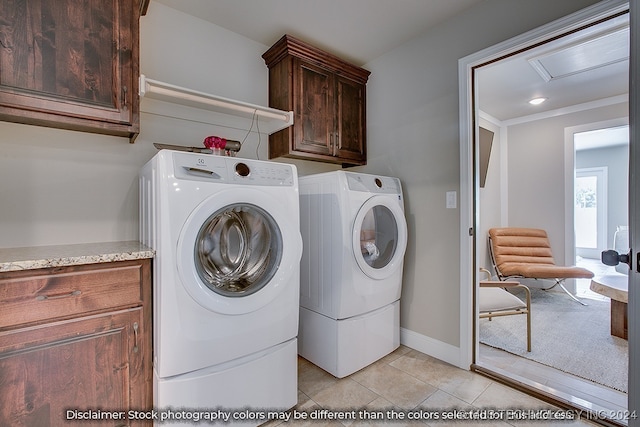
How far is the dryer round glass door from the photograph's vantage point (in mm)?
1993

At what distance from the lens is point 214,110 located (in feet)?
6.71

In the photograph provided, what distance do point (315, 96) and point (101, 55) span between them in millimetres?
1315

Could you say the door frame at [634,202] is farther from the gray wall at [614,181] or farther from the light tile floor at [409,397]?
the gray wall at [614,181]

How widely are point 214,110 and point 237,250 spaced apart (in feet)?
3.46

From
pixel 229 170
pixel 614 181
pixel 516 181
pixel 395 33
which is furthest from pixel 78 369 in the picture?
pixel 614 181

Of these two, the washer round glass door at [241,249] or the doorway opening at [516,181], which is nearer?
the washer round glass door at [241,249]

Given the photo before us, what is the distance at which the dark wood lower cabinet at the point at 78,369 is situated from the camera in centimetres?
105

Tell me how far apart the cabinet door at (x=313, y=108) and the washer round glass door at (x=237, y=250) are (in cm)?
87

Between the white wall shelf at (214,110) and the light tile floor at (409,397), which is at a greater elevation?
the white wall shelf at (214,110)

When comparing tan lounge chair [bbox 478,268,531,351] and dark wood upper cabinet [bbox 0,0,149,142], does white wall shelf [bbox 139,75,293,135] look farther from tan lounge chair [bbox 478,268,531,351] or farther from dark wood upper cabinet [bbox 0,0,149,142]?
tan lounge chair [bbox 478,268,531,351]

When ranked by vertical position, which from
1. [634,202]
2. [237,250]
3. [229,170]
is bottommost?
[237,250]

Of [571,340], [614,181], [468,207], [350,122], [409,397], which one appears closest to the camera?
[409,397]

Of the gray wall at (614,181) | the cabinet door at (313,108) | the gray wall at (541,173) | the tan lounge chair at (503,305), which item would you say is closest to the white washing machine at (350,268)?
the cabinet door at (313,108)

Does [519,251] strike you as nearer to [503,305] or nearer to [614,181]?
[503,305]
